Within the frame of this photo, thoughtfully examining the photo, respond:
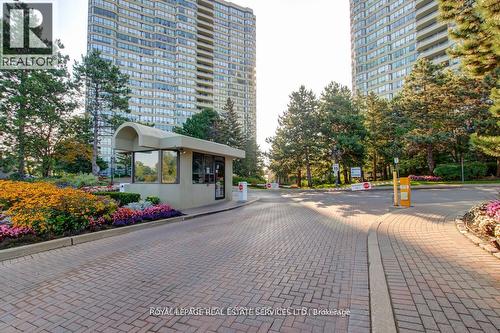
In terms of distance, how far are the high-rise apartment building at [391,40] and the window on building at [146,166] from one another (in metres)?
50.5

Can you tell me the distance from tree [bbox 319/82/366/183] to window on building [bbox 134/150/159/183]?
22.5m

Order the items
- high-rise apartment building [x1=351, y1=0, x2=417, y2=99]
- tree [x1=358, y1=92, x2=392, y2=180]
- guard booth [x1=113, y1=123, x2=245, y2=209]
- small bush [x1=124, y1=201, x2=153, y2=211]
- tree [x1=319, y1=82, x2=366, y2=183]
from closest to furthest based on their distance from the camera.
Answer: small bush [x1=124, y1=201, x2=153, y2=211], guard booth [x1=113, y1=123, x2=245, y2=209], tree [x1=319, y1=82, x2=366, y2=183], tree [x1=358, y1=92, x2=392, y2=180], high-rise apartment building [x1=351, y1=0, x2=417, y2=99]

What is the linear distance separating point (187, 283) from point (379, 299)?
112 inches

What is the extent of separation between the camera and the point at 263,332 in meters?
2.66

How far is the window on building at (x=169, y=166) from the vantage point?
12914mm

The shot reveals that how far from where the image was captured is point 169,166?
509 inches

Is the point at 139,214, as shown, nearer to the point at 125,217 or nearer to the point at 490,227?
the point at 125,217

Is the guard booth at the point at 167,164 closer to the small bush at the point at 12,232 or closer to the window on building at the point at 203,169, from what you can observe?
the window on building at the point at 203,169

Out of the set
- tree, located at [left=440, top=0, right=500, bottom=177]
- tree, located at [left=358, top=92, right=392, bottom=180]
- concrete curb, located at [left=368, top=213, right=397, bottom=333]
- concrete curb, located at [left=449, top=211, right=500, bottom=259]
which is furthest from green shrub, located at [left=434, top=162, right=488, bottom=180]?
concrete curb, located at [left=368, top=213, right=397, bottom=333]

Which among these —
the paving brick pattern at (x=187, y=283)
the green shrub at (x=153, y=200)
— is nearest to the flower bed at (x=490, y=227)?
the paving brick pattern at (x=187, y=283)

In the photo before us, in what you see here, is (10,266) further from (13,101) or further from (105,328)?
(13,101)

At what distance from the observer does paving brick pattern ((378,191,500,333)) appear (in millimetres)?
2667

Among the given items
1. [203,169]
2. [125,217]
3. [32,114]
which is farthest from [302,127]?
[32,114]

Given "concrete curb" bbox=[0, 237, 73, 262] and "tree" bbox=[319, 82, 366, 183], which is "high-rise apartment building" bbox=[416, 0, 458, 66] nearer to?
"tree" bbox=[319, 82, 366, 183]
